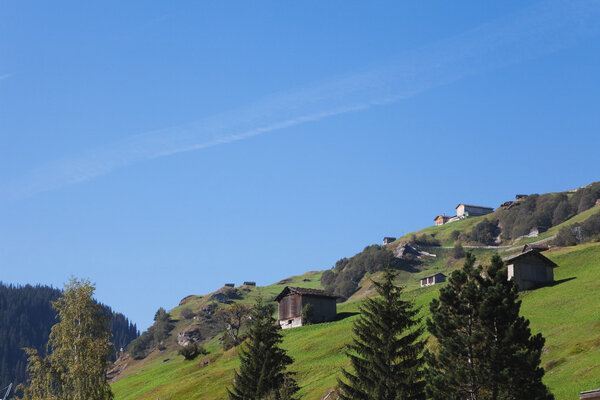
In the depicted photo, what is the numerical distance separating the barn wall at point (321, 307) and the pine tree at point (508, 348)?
8780 centimetres

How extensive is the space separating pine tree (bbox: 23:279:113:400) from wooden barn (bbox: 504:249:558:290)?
58.2 m

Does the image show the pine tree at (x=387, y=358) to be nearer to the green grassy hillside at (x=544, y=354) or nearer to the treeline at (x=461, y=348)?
the treeline at (x=461, y=348)

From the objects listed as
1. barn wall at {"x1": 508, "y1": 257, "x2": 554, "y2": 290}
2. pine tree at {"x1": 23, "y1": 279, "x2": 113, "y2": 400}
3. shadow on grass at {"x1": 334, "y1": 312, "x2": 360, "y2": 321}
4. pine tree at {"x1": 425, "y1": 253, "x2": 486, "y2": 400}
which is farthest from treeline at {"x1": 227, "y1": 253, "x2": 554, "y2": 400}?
shadow on grass at {"x1": 334, "y1": 312, "x2": 360, "y2": 321}

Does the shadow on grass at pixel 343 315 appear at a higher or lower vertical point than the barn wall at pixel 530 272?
lower

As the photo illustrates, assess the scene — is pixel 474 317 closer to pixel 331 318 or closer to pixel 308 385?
pixel 308 385

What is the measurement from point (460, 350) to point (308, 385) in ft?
113

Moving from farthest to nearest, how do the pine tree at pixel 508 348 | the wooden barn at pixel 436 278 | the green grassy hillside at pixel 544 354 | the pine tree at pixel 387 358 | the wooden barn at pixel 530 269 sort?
1. the wooden barn at pixel 436 278
2. the wooden barn at pixel 530 269
3. the green grassy hillside at pixel 544 354
4. the pine tree at pixel 387 358
5. the pine tree at pixel 508 348

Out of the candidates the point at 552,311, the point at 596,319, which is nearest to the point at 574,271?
the point at 552,311

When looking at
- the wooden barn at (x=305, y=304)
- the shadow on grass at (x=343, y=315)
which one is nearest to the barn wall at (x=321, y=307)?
the wooden barn at (x=305, y=304)

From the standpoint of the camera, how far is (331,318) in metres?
127

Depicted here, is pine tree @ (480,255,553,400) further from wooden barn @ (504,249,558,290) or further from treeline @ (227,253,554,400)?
wooden barn @ (504,249,558,290)

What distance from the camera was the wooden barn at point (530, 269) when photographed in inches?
3780

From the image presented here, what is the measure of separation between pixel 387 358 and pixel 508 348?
28.4 ft

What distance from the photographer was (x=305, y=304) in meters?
126
